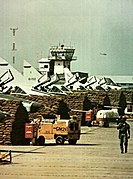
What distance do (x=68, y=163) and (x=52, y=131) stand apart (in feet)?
28.0

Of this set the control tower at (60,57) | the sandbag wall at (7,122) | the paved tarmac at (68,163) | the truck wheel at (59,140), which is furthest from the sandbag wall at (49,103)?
the control tower at (60,57)

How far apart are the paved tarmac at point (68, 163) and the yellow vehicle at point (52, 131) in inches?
43.1

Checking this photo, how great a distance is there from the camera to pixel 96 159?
1977cm

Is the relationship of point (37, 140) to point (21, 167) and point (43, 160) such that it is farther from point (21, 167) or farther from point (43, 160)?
point (21, 167)

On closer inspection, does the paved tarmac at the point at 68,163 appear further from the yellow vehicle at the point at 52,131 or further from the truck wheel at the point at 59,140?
the truck wheel at the point at 59,140

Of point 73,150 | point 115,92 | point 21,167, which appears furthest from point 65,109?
point 115,92

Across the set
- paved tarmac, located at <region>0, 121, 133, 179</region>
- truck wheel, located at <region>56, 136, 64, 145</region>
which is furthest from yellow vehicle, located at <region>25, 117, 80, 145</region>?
paved tarmac, located at <region>0, 121, 133, 179</region>

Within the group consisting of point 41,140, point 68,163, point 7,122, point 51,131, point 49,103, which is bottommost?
point 68,163

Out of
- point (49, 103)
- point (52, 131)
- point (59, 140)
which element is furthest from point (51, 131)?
point (49, 103)

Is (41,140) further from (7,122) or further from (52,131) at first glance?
(7,122)

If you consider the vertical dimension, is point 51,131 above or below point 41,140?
above

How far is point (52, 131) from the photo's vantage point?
26.5m

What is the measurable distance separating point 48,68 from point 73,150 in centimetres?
9308

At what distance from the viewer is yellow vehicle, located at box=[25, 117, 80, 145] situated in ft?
85.4
